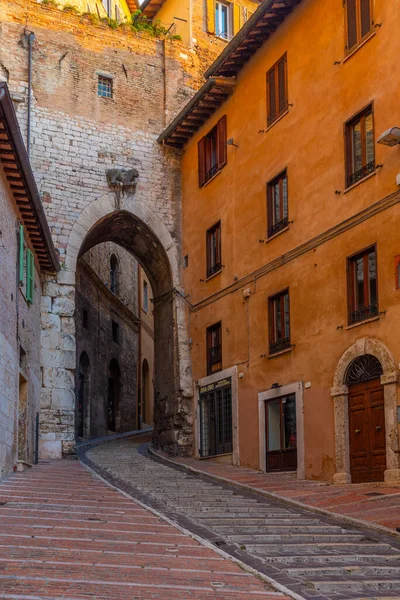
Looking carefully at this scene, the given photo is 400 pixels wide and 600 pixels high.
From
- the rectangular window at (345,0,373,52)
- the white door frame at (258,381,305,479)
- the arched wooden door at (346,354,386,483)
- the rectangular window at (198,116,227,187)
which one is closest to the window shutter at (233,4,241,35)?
the rectangular window at (198,116,227,187)

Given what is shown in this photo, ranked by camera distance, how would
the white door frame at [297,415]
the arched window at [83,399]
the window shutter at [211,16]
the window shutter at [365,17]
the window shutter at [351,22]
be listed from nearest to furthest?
the window shutter at [365,17]
the window shutter at [351,22]
the white door frame at [297,415]
the window shutter at [211,16]
the arched window at [83,399]

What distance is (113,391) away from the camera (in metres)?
34.7

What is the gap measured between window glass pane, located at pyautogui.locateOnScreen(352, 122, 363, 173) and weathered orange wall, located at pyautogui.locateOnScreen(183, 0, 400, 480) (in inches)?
10.1

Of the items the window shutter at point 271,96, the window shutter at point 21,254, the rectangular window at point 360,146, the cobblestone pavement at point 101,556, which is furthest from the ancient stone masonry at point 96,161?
the cobblestone pavement at point 101,556

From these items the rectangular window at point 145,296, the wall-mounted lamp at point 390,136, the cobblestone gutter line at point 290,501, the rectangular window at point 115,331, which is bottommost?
the cobblestone gutter line at point 290,501

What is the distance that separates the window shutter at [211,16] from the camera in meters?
25.9

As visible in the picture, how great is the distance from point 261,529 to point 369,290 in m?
5.44

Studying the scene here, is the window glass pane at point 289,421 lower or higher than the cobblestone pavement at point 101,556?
higher

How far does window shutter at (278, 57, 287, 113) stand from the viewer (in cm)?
1873

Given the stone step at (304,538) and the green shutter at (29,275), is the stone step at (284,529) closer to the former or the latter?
the stone step at (304,538)

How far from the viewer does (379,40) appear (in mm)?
15422

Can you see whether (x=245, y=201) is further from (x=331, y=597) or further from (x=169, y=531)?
(x=331, y=597)

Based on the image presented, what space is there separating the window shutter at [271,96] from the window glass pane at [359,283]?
4912 mm

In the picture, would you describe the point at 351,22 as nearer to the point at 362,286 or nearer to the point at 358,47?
the point at 358,47
